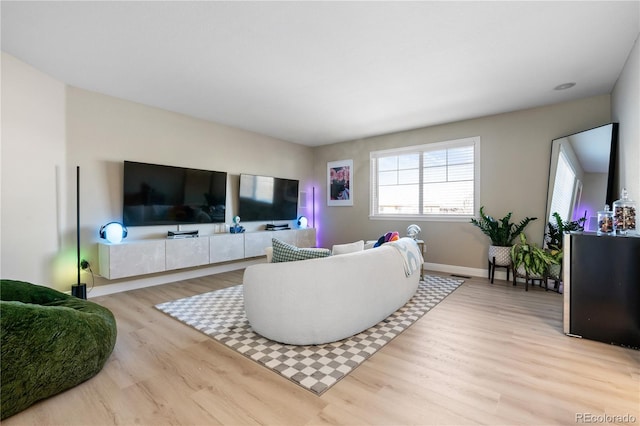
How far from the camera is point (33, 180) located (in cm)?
306

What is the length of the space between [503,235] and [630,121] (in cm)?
190

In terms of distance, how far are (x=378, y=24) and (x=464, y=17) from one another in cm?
65

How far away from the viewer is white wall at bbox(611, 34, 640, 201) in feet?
8.25

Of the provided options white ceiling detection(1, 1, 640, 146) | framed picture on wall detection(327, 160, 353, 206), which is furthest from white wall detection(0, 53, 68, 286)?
framed picture on wall detection(327, 160, 353, 206)

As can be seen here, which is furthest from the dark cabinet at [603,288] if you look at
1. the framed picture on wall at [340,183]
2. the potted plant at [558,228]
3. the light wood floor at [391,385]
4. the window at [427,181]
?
the framed picture on wall at [340,183]

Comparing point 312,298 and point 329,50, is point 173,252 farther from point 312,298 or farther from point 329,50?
point 329,50

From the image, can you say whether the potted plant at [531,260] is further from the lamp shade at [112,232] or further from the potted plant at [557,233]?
the lamp shade at [112,232]

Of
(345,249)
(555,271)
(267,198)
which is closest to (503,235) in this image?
(555,271)

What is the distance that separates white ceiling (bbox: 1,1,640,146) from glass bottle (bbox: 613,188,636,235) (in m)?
1.45

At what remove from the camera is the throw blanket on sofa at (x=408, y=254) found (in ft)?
9.71

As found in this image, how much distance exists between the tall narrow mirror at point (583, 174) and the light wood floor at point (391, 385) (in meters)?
1.79

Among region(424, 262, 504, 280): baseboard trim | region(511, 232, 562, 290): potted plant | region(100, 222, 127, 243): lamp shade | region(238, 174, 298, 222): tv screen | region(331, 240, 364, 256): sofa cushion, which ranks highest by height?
region(238, 174, 298, 222): tv screen

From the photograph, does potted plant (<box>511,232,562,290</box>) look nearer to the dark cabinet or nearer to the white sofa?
the dark cabinet

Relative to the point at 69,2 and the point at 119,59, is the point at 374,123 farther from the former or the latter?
the point at 69,2
